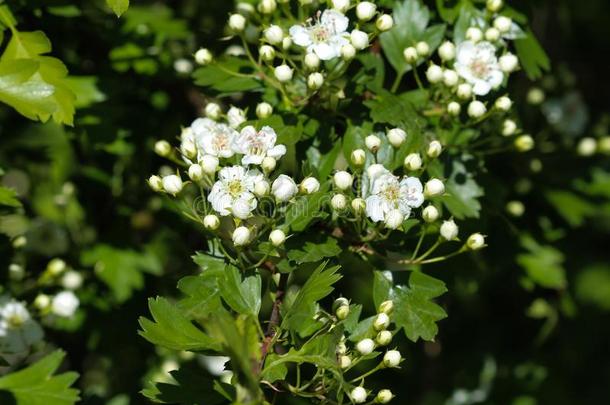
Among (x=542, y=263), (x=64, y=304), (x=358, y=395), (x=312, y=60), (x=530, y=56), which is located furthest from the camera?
(x=542, y=263)

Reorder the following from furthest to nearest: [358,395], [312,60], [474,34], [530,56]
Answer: [530,56]
[474,34]
[312,60]
[358,395]

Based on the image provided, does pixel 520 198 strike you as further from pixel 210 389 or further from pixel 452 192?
pixel 210 389

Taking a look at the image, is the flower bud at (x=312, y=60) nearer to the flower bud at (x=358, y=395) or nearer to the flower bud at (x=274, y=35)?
the flower bud at (x=274, y=35)

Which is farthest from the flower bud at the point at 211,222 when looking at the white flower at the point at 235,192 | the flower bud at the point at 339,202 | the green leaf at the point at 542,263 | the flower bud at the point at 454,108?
the green leaf at the point at 542,263

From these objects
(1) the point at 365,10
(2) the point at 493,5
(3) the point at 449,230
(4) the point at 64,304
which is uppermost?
(1) the point at 365,10

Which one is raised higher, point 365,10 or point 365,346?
point 365,10

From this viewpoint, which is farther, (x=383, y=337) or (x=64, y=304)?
(x=64, y=304)

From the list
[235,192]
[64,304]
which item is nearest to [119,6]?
[235,192]

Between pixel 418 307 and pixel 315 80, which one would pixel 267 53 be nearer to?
pixel 315 80
